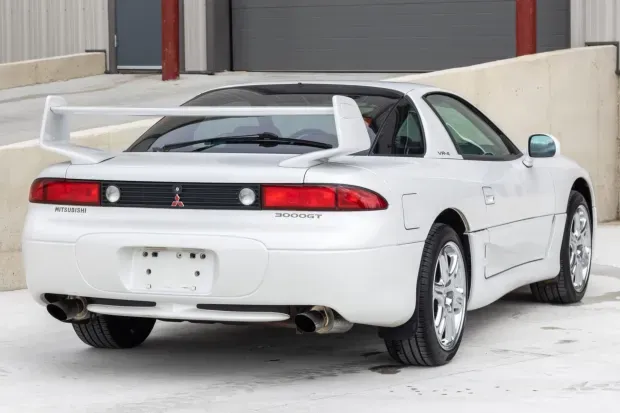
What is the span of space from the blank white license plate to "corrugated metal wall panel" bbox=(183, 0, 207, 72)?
1298 cm

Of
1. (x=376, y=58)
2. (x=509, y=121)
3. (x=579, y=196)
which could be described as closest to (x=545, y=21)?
(x=376, y=58)

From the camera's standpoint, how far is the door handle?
22.7ft

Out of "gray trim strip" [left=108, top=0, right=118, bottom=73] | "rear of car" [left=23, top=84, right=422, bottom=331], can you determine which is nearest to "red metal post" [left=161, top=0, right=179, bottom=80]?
"gray trim strip" [left=108, top=0, right=118, bottom=73]

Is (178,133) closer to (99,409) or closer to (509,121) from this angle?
(99,409)

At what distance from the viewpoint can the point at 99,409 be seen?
5.61 meters

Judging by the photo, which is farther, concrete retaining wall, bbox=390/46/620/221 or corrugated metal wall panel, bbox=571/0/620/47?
corrugated metal wall panel, bbox=571/0/620/47

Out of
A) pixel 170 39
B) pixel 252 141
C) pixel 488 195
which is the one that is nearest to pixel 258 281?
pixel 252 141

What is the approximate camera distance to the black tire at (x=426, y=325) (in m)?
6.18

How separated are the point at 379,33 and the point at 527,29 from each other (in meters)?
3.32

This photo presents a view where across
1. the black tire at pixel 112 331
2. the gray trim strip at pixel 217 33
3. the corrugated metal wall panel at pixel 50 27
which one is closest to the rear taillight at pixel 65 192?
the black tire at pixel 112 331

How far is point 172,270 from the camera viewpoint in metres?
5.96

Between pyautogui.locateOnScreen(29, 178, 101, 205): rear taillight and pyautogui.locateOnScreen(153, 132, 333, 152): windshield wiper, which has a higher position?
pyautogui.locateOnScreen(153, 132, 333, 152): windshield wiper

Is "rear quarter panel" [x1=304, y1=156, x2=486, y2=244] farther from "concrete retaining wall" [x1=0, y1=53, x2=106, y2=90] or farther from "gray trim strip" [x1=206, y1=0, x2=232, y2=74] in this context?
"concrete retaining wall" [x1=0, y1=53, x2=106, y2=90]

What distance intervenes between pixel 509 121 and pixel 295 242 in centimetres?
746
